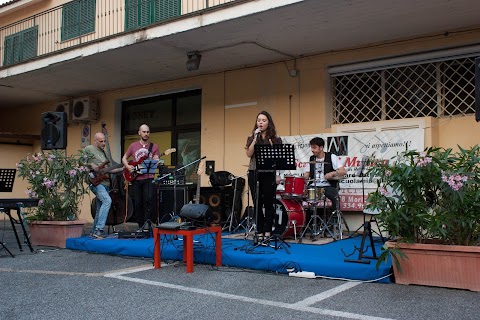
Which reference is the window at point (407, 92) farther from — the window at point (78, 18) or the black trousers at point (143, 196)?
the window at point (78, 18)

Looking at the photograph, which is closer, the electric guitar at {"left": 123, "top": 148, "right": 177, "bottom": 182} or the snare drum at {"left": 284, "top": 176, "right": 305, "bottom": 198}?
the snare drum at {"left": 284, "top": 176, "right": 305, "bottom": 198}

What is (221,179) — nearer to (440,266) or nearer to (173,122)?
(173,122)

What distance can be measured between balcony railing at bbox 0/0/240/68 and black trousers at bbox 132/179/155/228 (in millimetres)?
2828

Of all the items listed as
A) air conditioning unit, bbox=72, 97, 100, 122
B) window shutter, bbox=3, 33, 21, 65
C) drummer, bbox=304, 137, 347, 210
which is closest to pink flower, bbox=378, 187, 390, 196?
drummer, bbox=304, 137, 347, 210

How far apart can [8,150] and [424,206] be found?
1232 cm

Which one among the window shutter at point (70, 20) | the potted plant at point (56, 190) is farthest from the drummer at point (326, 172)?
the window shutter at point (70, 20)

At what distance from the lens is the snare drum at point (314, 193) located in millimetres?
7143

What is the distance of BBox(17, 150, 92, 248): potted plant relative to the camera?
7.70 meters

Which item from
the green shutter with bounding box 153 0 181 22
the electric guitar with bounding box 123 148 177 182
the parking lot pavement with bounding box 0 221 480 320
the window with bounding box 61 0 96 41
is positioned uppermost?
the window with bounding box 61 0 96 41

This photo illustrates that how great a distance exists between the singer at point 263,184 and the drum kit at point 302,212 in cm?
51

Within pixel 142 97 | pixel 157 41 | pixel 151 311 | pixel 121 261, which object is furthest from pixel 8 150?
pixel 151 311

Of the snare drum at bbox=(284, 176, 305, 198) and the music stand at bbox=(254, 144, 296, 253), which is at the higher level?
the music stand at bbox=(254, 144, 296, 253)

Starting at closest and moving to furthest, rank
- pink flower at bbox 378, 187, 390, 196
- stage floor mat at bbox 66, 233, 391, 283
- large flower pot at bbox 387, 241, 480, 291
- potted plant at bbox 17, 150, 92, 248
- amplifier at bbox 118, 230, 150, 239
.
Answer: large flower pot at bbox 387, 241, 480, 291
pink flower at bbox 378, 187, 390, 196
stage floor mat at bbox 66, 233, 391, 283
amplifier at bbox 118, 230, 150, 239
potted plant at bbox 17, 150, 92, 248

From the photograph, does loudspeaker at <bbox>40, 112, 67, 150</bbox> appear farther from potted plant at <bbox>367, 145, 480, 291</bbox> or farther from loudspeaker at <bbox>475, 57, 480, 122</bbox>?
loudspeaker at <bbox>475, 57, 480, 122</bbox>
